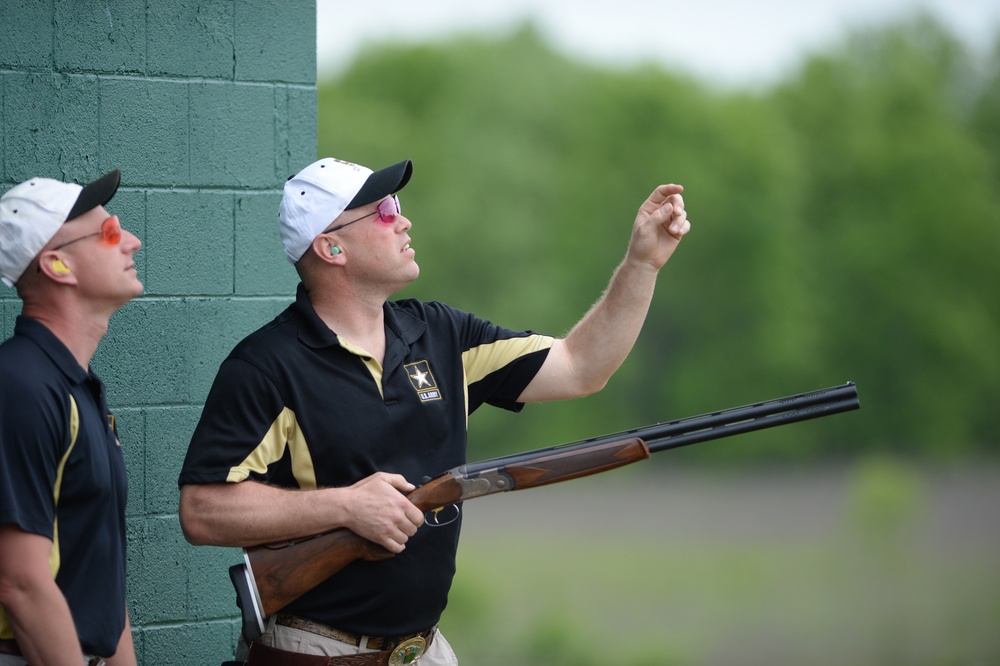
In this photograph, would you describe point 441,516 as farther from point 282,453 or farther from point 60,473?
point 60,473

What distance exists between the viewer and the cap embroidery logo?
2592 mm

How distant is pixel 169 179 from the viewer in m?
3.28

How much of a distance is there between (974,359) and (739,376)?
20.8ft

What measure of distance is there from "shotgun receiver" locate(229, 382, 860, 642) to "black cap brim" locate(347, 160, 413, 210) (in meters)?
0.67

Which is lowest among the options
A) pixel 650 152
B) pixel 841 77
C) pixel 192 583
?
pixel 192 583

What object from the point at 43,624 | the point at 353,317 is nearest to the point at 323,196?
the point at 353,317

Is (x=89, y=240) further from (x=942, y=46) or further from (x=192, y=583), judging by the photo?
(x=942, y=46)

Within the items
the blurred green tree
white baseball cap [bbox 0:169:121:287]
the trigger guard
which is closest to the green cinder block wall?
white baseball cap [bbox 0:169:121:287]

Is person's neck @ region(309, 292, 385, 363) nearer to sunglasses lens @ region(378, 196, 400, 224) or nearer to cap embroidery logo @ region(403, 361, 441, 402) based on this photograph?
cap embroidery logo @ region(403, 361, 441, 402)

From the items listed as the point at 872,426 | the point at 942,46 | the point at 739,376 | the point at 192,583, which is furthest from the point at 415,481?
the point at 942,46

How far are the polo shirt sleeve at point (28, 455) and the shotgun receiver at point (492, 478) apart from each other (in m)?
0.53

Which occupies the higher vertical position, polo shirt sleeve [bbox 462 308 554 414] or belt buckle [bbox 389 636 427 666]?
polo shirt sleeve [bbox 462 308 554 414]

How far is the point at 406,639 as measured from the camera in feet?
8.36

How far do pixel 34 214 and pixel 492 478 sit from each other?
44.5 inches
